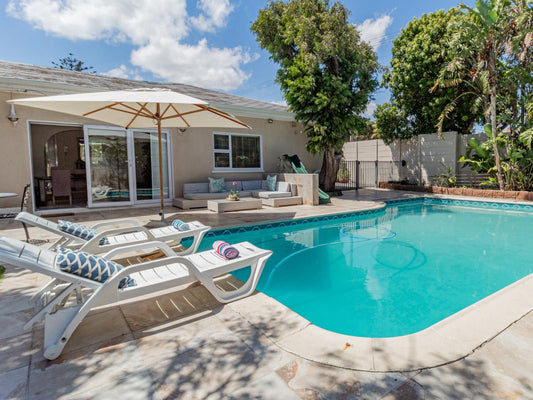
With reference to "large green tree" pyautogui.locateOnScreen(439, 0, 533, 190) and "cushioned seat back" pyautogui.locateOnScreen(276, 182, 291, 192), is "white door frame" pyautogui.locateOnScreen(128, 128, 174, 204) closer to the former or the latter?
"cushioned seat back" pyautogui.locateOnScreen(276, 182, 291, 192)

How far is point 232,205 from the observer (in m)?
8.82

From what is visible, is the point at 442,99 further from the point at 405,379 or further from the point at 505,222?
the point at 405,379

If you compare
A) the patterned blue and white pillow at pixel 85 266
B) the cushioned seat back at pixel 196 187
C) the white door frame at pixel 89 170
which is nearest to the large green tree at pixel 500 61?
the cushioned seat back at pixel 196 187

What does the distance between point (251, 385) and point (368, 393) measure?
719mm

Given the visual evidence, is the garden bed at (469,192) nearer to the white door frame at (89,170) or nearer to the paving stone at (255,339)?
the paving stone at (255,339)

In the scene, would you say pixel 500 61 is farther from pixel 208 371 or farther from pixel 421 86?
pixel 208 371

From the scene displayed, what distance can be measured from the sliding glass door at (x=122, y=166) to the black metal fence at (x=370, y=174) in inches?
368

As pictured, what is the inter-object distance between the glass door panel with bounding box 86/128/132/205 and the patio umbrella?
9.38 ft

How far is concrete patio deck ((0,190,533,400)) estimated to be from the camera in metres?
1.83

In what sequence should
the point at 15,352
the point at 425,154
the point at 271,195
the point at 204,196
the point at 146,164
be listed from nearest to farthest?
the point at 15,352 < the point at 204,196 < the point at 271,195 < the point at 146,164 < the point at 425,154

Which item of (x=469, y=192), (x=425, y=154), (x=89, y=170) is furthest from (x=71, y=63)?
(x=469, y=192)

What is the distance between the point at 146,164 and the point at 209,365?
9.28m

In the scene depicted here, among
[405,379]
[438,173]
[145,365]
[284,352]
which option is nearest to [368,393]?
[405,379]

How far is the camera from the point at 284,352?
7.32 ft
